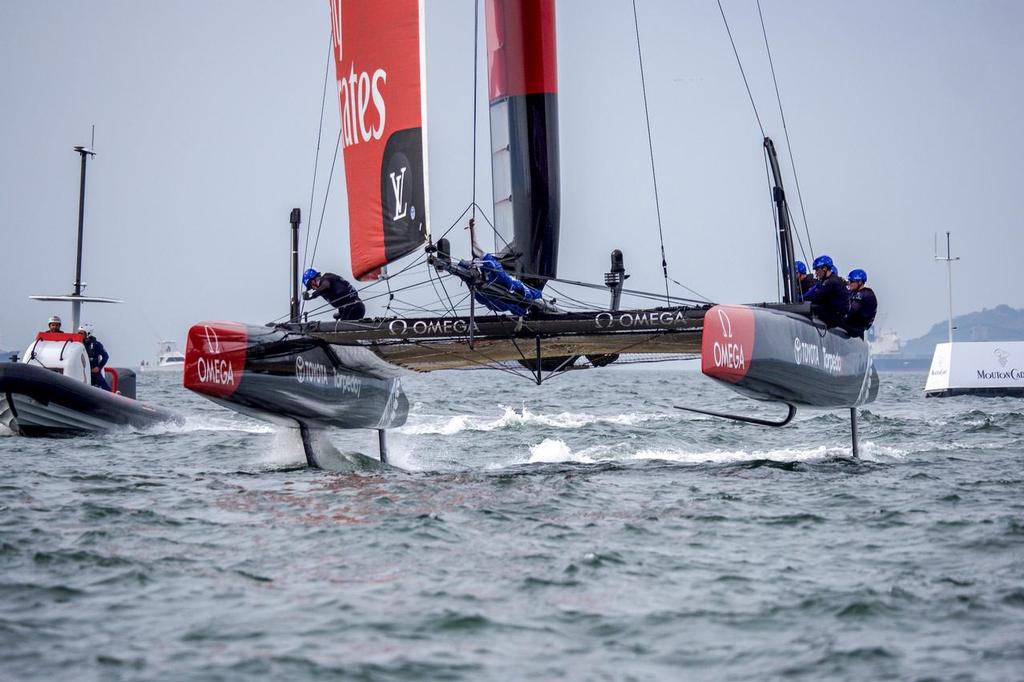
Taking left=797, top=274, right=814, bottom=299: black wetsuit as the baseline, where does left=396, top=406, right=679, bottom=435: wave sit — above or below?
below

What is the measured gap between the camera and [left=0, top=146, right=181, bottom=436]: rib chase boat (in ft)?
35.6

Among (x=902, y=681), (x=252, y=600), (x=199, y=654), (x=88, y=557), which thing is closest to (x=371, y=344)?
(x=88, y=557)

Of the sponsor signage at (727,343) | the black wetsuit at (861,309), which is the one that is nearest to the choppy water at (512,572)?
the sponsor signage at (727,343)

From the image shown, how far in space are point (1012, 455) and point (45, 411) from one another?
8634 millimetres

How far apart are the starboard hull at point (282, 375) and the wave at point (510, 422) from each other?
4.63 meters

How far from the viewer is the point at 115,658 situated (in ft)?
10.7

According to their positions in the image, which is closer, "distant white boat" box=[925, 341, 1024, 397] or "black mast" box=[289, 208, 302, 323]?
"black mast" box=[289, 208, 302, 323]

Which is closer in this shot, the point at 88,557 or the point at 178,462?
the point at 88,557

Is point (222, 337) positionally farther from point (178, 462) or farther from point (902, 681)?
point (902, 681)

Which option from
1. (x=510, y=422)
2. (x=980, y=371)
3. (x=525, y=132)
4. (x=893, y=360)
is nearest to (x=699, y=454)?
(x=525, y=132)

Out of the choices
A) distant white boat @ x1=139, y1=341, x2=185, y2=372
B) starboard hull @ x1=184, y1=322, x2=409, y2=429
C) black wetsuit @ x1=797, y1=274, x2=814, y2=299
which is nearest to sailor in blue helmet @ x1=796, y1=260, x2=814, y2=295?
black wetsuit @ x1=797, y1=274, x2=814, y2=299

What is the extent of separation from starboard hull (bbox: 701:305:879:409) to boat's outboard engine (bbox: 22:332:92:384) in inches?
274

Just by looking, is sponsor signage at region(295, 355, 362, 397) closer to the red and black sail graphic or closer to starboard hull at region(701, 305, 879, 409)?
the red and black sail graphic

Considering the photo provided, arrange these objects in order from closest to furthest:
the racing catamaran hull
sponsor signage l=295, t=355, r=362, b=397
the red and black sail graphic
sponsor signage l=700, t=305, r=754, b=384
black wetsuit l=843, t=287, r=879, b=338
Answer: sponsor signage l=700, t=305, r=754, b=384 < sponsor signage l=295, t=355, r=362, b=397 < the red and black sail graphic < black wetsuit l=843, t=287, r=879, b=338 < the racing catamaran hull
